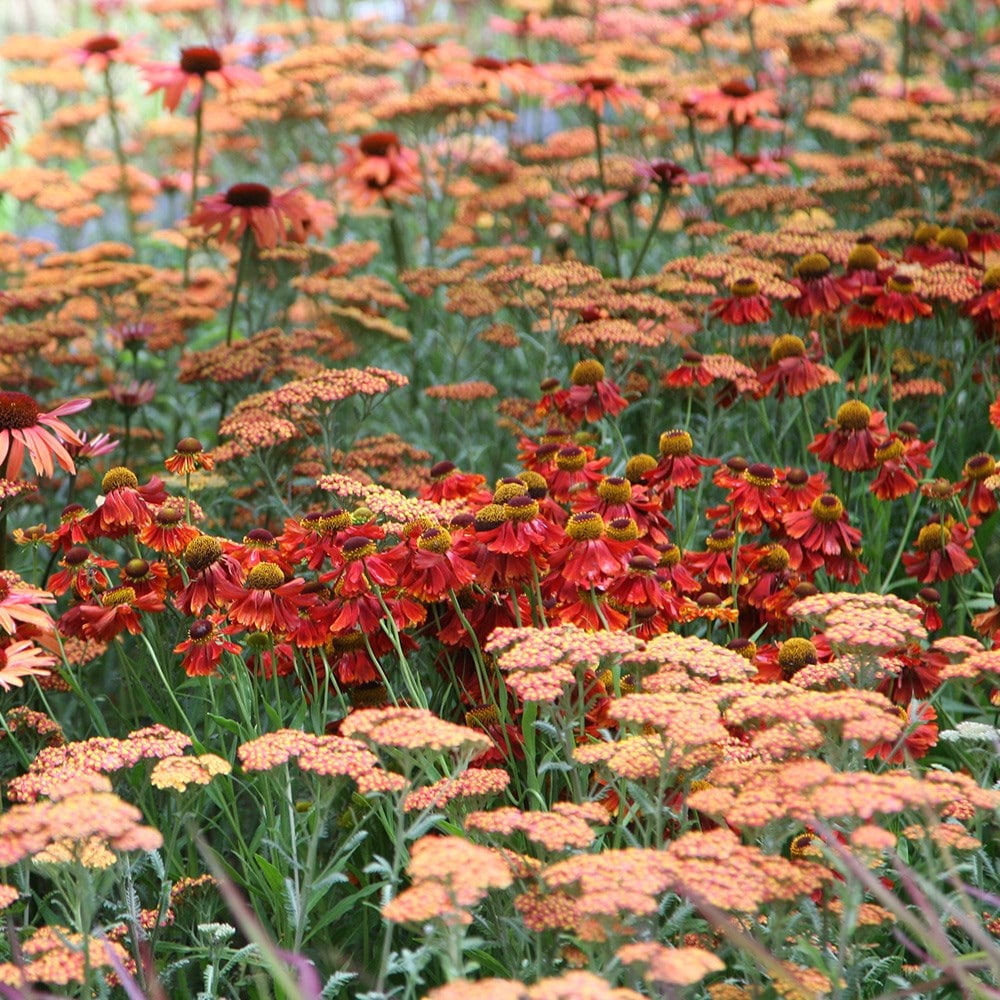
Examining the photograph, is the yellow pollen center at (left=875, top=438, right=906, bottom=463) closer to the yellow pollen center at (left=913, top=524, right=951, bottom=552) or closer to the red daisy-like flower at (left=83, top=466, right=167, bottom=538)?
the yellow pollen center at (left=913, top=524, right=951, bottom=552)

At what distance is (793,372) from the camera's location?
3.86 meters

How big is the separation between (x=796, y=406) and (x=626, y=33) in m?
3.19

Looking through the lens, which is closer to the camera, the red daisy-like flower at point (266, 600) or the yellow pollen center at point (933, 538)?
the red daisy-like flower at point (266, 600)

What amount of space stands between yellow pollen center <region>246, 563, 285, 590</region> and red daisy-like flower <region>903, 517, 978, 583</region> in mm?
1605

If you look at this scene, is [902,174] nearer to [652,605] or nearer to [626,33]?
[626,33]

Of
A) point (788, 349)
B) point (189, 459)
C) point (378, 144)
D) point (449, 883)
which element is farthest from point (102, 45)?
point (449, 883)

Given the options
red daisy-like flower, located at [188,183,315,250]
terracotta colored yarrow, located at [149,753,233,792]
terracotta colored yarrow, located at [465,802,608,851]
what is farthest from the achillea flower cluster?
red daisy-like flower, located at [188,183,315,250]

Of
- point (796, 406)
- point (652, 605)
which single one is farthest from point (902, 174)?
point (652, 605)

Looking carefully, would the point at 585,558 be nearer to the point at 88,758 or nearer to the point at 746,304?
the point at 88,758

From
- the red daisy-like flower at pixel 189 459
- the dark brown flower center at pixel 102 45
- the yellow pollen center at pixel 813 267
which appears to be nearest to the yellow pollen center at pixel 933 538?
the yellow pollen center at pixel 813 267

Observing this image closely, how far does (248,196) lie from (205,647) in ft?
7.31

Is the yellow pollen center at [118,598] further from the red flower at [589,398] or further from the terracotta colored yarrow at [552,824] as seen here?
the red flower at [589,398]

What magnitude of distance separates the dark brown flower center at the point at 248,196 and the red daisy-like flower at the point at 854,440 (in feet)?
6.96

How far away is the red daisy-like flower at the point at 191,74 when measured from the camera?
533 cm
